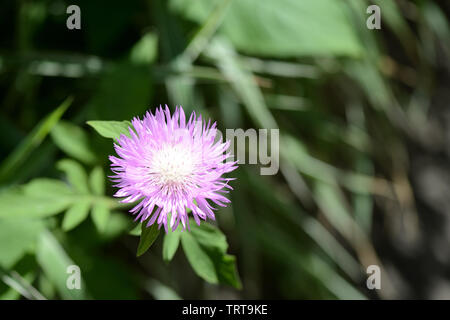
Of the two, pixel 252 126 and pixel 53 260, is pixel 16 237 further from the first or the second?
pixel 252 126

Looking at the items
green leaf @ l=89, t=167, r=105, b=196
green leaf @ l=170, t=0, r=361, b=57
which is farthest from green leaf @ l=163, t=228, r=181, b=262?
green leaf @ l=170, t=0, r=361, b=57

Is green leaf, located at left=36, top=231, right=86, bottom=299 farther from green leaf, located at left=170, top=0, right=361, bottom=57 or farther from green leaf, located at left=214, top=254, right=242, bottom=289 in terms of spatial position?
green leaf, located at left=170, top=0, right=361, bottom=57

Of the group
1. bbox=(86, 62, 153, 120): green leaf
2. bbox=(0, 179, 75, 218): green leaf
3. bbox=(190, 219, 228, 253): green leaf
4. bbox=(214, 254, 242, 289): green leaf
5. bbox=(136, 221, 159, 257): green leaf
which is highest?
bbox=(86, 62, 153, 120): green leaf

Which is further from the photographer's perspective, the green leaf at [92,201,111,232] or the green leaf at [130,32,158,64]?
the green leaf at [130,32,158,64]

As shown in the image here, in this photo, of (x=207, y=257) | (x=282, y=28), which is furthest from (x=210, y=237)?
(x=282, y=28)

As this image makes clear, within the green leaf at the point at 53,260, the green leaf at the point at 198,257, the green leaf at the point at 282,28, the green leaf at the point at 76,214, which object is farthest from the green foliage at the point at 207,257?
the green leaf at the point at 282,28

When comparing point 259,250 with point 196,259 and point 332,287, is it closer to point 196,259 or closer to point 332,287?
point 332,287

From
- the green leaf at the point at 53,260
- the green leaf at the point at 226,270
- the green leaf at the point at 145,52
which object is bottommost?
the green leaf at the point at 226,270

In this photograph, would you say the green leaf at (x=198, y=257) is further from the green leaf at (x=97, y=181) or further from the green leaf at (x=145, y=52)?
the green leaf at (x=145, y=52)
